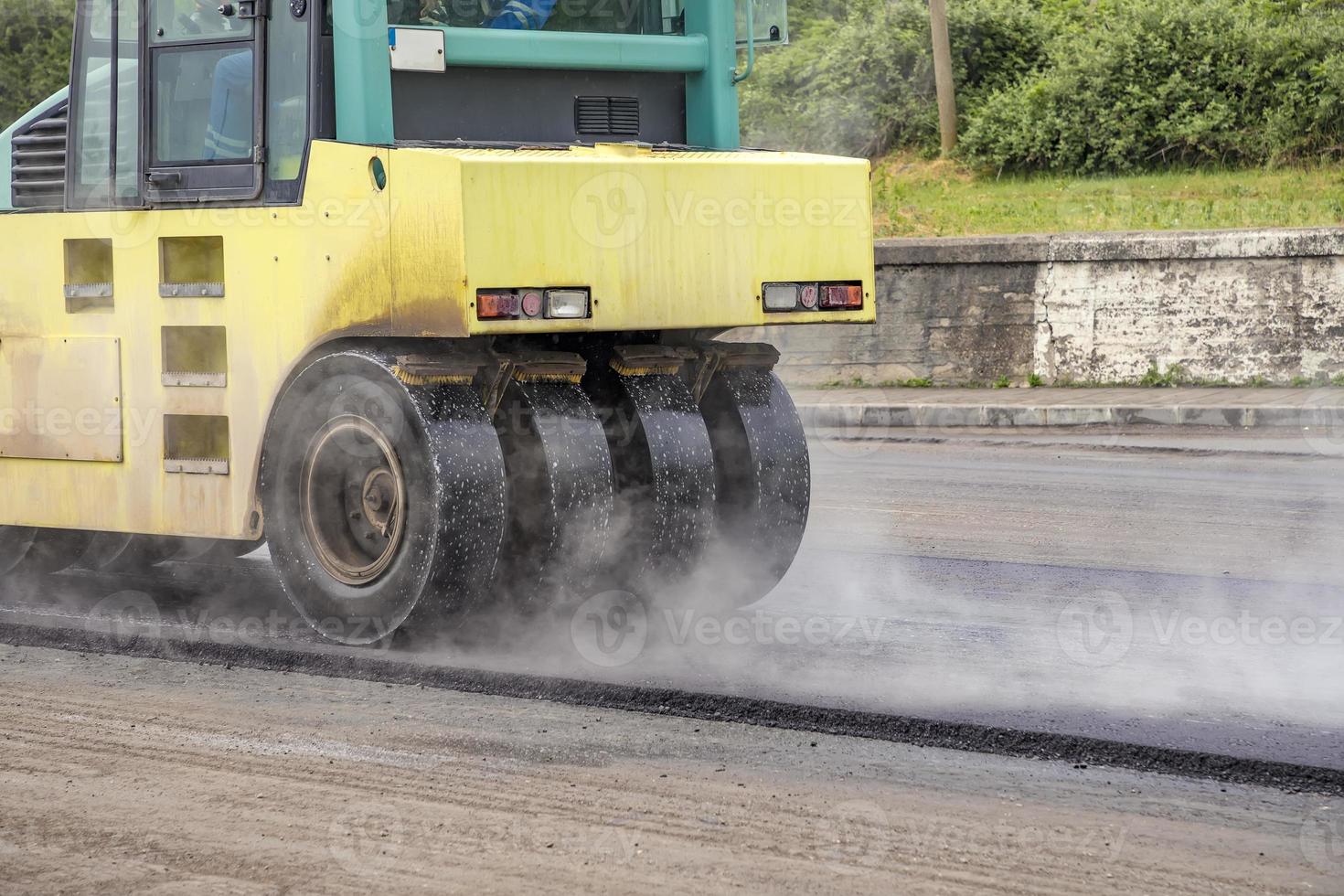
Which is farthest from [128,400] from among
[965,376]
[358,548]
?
[965,376]

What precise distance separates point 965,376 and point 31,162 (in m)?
10.9

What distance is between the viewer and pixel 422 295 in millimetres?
5910

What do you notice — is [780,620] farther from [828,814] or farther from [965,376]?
[965,376]

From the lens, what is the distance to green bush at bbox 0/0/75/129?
2342 cm

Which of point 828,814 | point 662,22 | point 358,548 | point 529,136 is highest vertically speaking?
point 662,22

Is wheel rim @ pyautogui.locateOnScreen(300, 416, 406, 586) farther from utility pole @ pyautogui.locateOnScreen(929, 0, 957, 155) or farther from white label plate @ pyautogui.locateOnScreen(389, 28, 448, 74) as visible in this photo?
utility pole @ pyautogui.locateOnScreen(929, 0, 957, 155)

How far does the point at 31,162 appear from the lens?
24.4 feet

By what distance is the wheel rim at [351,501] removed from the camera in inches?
248

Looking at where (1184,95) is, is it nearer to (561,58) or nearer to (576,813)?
(561,58)

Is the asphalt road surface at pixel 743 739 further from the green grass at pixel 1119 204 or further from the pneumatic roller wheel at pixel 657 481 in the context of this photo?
the green grass at pixel 1119 204

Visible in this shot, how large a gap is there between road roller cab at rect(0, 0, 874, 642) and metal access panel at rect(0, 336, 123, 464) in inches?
0.6

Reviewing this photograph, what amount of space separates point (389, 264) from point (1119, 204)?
566 inches

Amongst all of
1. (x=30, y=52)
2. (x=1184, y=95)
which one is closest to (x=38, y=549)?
(x=1184, y=95)

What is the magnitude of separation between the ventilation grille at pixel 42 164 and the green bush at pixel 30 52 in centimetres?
1654
